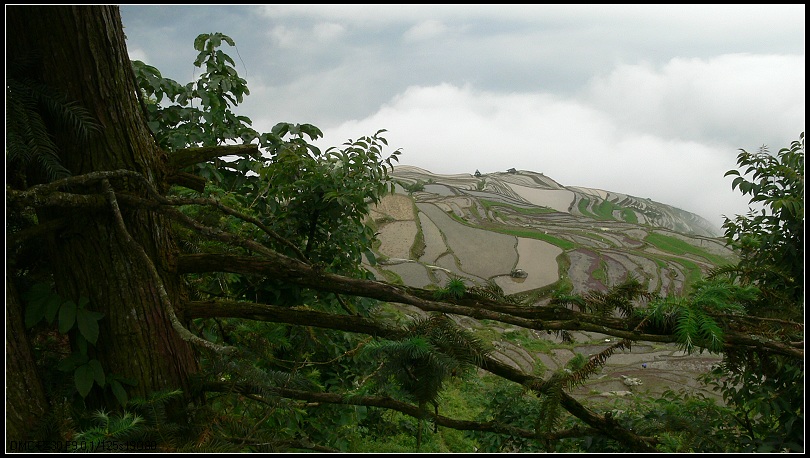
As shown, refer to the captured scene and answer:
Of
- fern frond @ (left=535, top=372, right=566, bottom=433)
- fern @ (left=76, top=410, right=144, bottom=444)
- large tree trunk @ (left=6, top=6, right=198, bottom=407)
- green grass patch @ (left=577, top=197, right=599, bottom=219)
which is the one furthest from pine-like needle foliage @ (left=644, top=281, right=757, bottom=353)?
green grass patch @ (left=577, top=197, right=599, bottom=219)

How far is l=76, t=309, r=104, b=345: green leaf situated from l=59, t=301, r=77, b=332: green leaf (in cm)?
2

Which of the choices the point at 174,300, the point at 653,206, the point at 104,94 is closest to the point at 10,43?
the point at 104,94

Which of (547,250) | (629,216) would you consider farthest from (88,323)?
(629,216)

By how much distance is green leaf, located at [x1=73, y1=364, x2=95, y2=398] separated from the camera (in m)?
1.56

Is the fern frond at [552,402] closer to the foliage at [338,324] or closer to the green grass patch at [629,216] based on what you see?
the foliage at [338,324]

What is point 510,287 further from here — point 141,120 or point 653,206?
point 141,120

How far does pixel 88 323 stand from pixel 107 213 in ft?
1.14

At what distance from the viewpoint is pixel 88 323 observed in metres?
1.61

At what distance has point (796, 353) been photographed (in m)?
1.29

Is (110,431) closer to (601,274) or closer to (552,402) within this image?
(552,402)

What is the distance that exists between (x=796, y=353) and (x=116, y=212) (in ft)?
6.11

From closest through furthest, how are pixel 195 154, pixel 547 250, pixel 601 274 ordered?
pixel 195 154, pixel 601 274, pixel 547 250

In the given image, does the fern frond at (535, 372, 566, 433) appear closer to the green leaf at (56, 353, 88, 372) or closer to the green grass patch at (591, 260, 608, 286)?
the green leaf at (56, 353, 88, 372)

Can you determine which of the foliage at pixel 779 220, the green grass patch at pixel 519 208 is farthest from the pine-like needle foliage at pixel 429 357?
the green grass patch at pixel 519 208
